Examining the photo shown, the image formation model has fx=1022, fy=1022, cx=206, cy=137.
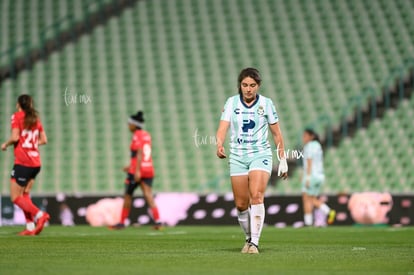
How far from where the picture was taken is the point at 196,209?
20.8 metres

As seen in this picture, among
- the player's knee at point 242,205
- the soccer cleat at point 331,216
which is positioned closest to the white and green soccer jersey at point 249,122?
the player's knee at point 242,205

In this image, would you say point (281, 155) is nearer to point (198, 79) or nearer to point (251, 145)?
point (251, 145)

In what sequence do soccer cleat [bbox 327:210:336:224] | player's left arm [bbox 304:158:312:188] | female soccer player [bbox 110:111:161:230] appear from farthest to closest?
soccer cleat [bbox 327:210:336:224] → player's left arm [bbox 304:158:312:188] → female soccer player [bbox 110:111:161:230]

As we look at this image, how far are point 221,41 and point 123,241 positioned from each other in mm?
16179

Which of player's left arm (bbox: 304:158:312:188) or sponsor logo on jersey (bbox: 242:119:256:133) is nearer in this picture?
sponsor logo on jersey (bbox: 242:119:256:133)

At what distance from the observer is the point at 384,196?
20.4 m

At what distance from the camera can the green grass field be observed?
28.8 feet

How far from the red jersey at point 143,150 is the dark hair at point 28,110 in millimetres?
3579

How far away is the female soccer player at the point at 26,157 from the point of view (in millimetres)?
14172

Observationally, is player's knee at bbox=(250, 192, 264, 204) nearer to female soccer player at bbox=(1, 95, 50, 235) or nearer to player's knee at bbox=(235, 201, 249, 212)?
player's knee at bbox=(235, 201, 249, 212)

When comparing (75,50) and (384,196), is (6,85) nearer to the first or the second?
(75,50)

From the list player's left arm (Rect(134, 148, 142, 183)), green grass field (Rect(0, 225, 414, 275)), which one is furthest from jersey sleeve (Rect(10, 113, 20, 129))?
player's left arm (Rect(134, 148, 142, 183))

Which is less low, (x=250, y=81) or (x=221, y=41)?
(x=221, y=41)

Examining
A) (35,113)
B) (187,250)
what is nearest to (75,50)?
(35,113)
